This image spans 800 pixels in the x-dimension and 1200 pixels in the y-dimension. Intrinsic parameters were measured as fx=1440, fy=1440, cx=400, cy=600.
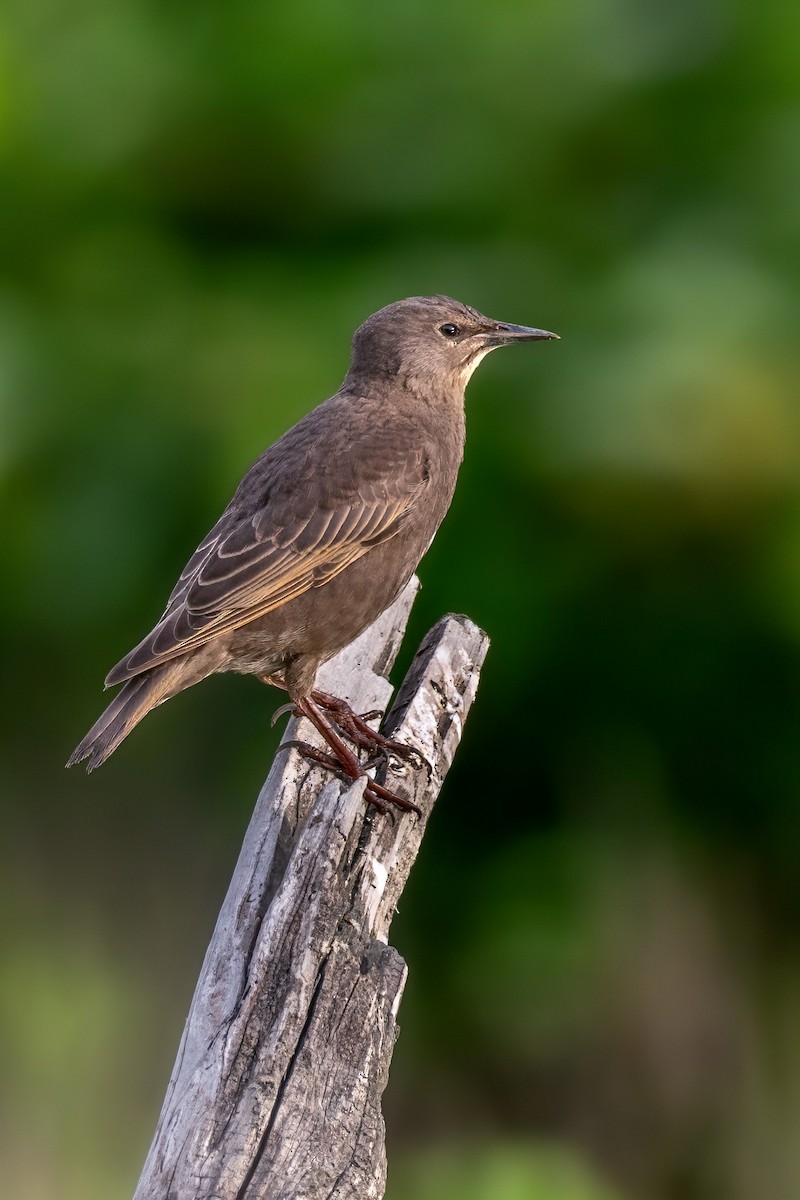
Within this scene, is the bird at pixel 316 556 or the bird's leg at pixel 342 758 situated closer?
the bird's leg at pixel 342 758

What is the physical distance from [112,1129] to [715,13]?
18.1ft

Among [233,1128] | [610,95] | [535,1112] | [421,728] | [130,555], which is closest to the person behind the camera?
[233,1128]

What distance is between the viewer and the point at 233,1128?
8.38ft

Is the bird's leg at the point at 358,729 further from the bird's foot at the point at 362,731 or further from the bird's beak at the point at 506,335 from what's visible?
the bird's beak at the point at 506,335

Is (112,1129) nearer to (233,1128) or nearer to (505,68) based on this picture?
(233,1128)

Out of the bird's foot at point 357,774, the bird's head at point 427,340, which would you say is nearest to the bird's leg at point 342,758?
the bird's foot at point 357,774

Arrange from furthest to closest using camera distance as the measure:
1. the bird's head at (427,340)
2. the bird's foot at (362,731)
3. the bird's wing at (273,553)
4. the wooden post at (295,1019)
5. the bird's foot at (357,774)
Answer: the bird's head at (427,340), the bird's wing at (273,553), the bird's foot at (362,731), the bird's foot at (357,774), the wooden post at (295,1019)

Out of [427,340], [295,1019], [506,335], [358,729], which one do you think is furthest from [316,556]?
[295,1019]

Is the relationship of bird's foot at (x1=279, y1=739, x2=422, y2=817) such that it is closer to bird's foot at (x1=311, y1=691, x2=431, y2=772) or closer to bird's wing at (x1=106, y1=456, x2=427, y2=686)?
bird's foot at (x1=311, y1=691, x2=431, y2=772)

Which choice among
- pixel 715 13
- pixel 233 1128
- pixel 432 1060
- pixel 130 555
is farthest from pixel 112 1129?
pixel 715 13

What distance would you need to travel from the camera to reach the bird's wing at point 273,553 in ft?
12.9

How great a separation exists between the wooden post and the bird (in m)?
0.52

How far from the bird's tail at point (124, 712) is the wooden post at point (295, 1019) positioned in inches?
15.8

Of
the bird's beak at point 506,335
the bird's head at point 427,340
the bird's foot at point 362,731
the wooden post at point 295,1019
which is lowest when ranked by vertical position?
the wooden post at point 295,1019
